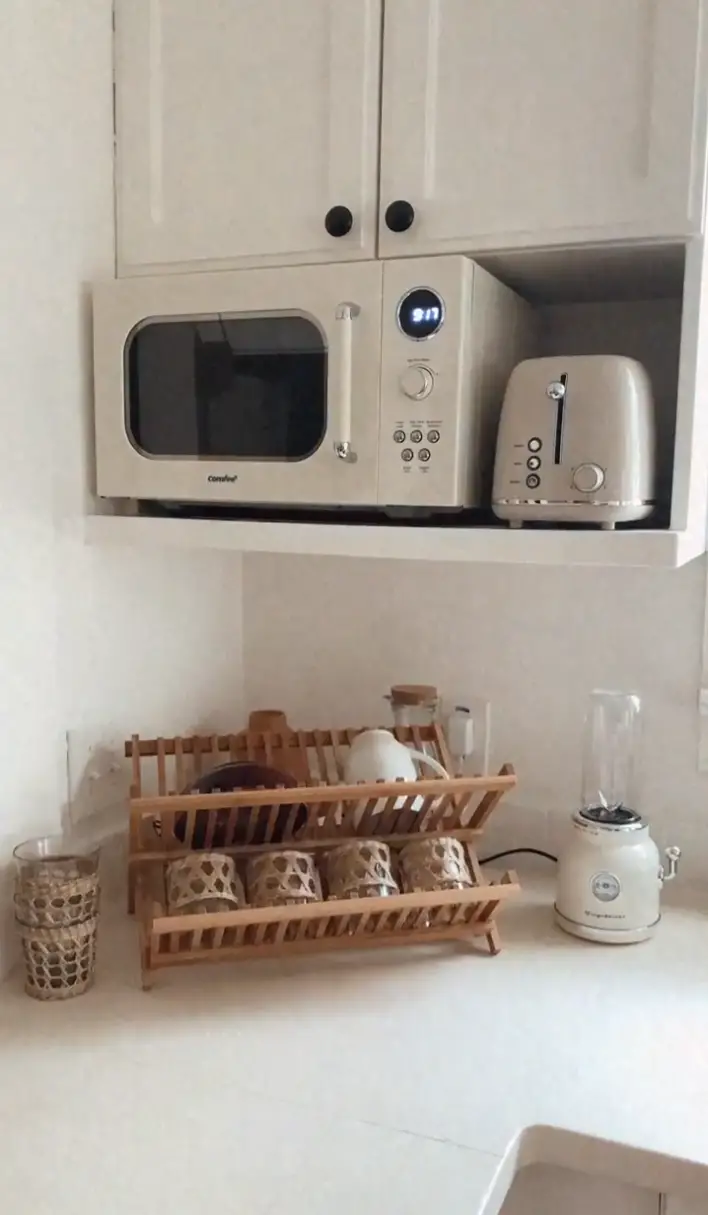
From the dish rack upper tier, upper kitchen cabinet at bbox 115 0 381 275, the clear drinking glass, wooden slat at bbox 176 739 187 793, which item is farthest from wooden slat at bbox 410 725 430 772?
upper kitchen cabinet at bbox 115 0 381 275

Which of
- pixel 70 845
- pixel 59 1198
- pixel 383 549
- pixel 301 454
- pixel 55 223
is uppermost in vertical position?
pixel 55 223

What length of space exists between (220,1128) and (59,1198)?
0.15 meters

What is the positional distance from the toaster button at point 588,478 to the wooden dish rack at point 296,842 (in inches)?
15.5

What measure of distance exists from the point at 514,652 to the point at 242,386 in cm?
63

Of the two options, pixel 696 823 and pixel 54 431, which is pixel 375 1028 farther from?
pixel 54 431

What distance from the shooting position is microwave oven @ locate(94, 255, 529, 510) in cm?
112

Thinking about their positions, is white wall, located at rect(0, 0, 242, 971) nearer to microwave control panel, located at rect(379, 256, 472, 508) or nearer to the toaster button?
microwave control panel, located at rect(379, 256, 472, 508)

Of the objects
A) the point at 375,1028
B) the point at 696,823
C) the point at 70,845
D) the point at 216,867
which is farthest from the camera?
the point at 696,823

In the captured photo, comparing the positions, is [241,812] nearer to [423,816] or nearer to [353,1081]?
[423,816]

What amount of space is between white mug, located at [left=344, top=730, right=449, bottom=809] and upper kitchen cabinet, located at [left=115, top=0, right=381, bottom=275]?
64cm

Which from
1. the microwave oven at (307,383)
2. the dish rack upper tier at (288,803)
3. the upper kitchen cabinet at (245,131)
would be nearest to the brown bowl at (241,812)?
the dish rack upper tier at (288,803)

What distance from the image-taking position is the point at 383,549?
1.19 metres

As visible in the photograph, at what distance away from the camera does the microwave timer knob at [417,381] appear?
43.9 inches

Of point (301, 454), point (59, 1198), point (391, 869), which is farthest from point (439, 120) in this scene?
point (59, 1198)
